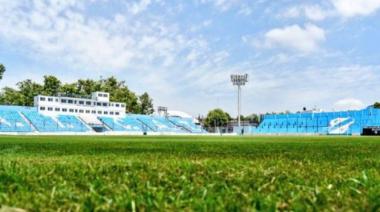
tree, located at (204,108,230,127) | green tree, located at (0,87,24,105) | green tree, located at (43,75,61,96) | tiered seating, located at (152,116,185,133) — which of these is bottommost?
tiered seating, located at (152,116,185,133)

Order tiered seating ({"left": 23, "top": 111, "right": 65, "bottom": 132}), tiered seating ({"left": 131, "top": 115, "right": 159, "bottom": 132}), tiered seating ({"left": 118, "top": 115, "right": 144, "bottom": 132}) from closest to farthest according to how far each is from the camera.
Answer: tiered seating ({"left": 23, "top": 111, "right": 65, "bottom": 132}) < tiered seating ({"left": 118, "top": 115, "right": 144, "bottom": 132}) < tiered seating ({"left": 131, "top": 115, "right": 159, "bottom": 132})

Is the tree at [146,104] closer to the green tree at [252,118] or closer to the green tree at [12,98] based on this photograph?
the green tree at [12,98]

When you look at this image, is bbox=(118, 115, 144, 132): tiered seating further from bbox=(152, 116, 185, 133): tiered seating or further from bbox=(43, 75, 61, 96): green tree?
bbox=(43, 75, 61, 96): green tree

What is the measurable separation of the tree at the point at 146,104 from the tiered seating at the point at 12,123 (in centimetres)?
3955

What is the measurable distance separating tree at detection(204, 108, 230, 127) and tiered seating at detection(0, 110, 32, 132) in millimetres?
55829

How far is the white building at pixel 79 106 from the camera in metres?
71.4

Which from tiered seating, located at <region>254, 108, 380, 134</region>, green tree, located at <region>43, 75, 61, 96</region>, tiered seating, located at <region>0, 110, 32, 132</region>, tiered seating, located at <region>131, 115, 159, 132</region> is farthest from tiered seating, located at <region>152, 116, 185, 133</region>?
tiered seating, located at <region>0, 110, 32, 132</region>

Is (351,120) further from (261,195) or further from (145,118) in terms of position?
(261,195)

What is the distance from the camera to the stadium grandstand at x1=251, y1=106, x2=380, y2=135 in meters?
80.3

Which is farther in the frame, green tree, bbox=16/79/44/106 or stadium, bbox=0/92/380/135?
green tree, bbox=16/79/44/106

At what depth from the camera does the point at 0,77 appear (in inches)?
1944

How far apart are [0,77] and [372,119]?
211 ft

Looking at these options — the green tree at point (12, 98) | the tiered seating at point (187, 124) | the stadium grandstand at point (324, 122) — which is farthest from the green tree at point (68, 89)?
the stadium grandstand at point (324, 122)

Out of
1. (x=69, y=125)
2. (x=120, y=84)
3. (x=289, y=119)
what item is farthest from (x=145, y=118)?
(x=289, y=119)
